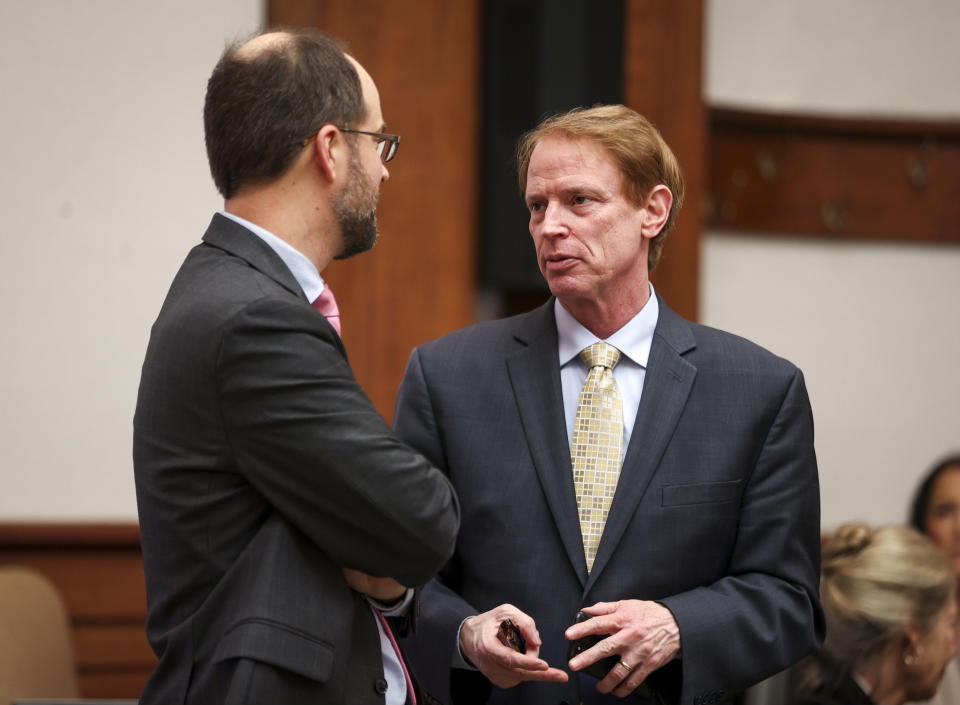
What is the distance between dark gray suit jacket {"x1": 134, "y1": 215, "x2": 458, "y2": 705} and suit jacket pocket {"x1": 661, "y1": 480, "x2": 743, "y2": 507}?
0.48 m

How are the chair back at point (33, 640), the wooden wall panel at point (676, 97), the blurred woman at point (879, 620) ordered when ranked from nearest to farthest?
the blurred woman at point (879, 620) < the chair back at point (33, 640) < the wooden wall panel at point (676, 97)

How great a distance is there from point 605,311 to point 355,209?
0.54 m

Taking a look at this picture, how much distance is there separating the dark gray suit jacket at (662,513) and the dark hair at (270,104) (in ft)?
1.83

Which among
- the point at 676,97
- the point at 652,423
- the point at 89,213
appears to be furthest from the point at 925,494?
the point at 89,213

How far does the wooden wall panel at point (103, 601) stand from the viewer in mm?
3328

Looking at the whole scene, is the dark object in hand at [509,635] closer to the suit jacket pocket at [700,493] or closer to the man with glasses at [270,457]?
the man with glasses at [270,457]

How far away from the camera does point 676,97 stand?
3.59 metres

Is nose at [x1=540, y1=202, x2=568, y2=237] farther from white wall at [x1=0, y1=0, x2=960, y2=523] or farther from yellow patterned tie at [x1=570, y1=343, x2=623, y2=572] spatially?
white wall at [x1=0, y1=0, x2=960, y2=523]

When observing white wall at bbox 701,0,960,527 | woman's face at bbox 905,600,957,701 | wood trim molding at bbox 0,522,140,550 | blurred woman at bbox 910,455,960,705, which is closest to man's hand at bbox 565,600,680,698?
woman's face at bbox 905,600,957,701

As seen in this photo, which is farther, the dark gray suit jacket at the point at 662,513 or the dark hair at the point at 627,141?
the dark hair at the point at 627,141

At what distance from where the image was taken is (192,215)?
338 cm

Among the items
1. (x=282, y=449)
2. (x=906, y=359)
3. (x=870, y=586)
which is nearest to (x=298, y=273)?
(x=282, y=449)

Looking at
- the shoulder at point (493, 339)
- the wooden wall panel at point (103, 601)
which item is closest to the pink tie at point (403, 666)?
the shoulder at point (493, 339)

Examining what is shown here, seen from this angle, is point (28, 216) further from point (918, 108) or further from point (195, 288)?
point (918, 108)
